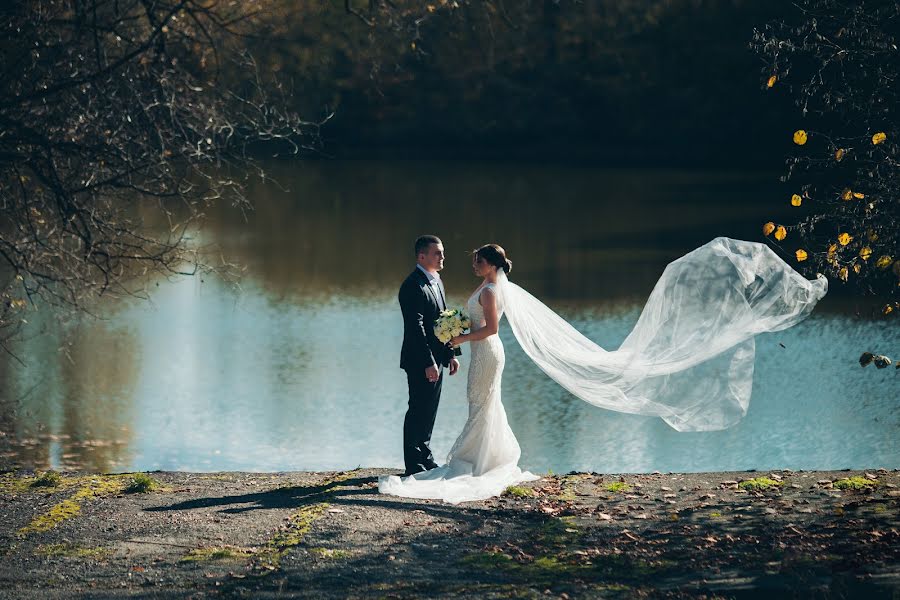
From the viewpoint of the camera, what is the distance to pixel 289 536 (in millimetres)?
7922

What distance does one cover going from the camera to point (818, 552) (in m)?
7.22

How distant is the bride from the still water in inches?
118

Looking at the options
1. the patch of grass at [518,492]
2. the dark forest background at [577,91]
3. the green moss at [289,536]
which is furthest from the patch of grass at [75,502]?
the dark forest background at [577,91]

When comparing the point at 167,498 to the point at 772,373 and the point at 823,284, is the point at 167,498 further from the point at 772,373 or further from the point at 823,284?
the point at 772,373

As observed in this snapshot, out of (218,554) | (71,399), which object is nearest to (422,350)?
(218,554)

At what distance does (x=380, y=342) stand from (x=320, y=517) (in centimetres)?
1182

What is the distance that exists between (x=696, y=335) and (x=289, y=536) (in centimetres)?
416

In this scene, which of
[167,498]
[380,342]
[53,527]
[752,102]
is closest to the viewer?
[53,527]

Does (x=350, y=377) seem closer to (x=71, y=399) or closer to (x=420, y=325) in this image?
(x=71, y=399)

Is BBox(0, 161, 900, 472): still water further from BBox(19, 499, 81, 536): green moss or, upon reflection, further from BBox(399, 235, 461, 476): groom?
BBox(19, 499, 81, 536): green moss

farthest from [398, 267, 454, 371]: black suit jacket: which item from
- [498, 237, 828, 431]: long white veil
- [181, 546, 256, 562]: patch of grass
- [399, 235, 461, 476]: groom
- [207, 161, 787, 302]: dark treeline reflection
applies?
[207, 161, 787, 302]: dark treeline reflection

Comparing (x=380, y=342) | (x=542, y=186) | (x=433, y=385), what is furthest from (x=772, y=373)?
(x=542, y=186)

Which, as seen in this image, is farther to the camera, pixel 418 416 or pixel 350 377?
pixel 350 377

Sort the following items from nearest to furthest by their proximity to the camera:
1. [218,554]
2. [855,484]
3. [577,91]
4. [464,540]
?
[218,554]
[464,540]
[855,484]
[577,91]
